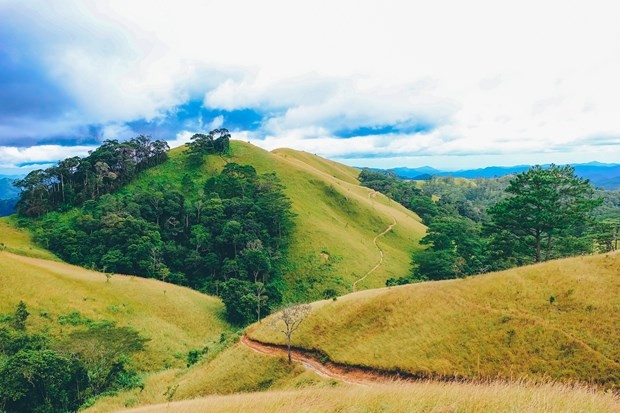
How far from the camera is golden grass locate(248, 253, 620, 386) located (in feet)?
73.5

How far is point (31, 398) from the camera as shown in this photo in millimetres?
33562

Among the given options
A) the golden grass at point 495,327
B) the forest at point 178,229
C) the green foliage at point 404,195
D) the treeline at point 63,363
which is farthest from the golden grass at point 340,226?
the golden grass at point 495,327

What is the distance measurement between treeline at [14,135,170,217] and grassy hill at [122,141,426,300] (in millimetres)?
4773

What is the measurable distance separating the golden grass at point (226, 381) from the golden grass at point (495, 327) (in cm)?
318

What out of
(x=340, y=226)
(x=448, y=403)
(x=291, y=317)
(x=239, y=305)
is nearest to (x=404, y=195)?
(x=340, y=226)

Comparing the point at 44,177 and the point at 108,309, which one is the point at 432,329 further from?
the point at 44,177

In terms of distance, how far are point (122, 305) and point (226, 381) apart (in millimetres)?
31152

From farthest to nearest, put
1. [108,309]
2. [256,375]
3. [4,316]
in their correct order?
1. [108,309]
2. [4,316]
3. [256,375]

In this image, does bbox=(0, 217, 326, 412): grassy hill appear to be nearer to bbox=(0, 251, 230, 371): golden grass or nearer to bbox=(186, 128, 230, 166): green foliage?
bbox=(0, 251, 230, 371): golden grass

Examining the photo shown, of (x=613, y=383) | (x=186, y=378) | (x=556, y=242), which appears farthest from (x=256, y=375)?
(x=556, y=242)

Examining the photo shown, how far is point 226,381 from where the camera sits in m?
32.2

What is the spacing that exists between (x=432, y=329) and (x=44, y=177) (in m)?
105

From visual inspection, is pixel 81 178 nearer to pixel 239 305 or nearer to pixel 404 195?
pixel 239 305

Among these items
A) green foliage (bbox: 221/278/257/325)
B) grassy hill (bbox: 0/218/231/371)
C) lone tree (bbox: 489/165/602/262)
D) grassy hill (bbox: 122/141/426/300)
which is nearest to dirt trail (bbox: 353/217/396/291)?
grassy hill (bbox: 122/141/426/300)
